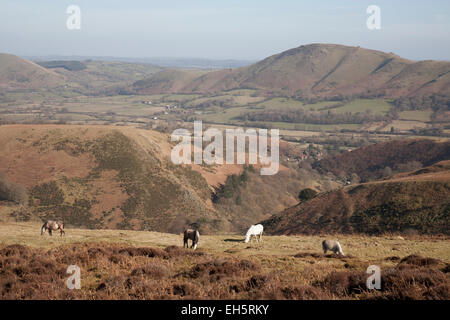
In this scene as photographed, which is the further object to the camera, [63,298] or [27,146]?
[27,146]

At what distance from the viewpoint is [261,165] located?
387ft

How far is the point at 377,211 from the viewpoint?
5116 cm

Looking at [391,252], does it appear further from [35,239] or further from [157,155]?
[157,155]

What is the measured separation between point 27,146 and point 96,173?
1937cm

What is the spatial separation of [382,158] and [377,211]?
9180 cm

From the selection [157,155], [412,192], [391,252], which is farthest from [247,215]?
[391,252]
